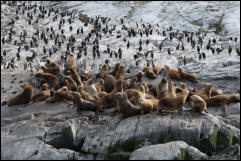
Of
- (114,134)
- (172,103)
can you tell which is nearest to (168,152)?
(114,134)

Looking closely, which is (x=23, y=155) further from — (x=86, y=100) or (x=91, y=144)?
(x=86, y=100)

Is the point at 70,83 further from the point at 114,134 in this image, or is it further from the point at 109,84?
the point at 114,134

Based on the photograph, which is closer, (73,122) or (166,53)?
(73,122)

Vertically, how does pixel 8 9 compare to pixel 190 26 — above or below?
above

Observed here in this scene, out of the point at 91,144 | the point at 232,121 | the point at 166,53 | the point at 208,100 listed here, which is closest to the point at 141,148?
the point at 91,144

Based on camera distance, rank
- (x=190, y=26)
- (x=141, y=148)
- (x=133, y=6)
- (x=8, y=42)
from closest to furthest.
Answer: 1. (x=141, y=148)
2. (x=8, y=42)
3. (x=190, y=26)
4. (x=133, y=6)

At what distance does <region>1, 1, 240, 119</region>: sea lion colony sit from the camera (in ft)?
33.9

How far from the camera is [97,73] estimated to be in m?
17.2

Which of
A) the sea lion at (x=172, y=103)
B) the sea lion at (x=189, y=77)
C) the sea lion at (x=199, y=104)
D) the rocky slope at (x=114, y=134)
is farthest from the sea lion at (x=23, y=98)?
the sea lion at (x=189, y=77)

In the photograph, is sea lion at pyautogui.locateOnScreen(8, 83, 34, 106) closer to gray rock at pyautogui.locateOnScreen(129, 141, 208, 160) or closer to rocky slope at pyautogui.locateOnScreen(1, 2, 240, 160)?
rocky slope at pyautogui.locateOnScreen(1, 2, 240, 160)

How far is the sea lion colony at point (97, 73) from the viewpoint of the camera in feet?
33.9

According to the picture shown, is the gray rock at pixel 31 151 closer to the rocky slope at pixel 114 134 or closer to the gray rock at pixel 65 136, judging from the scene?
the rocky slope at pixel 114 134

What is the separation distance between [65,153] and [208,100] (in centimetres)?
531

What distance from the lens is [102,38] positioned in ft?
117
